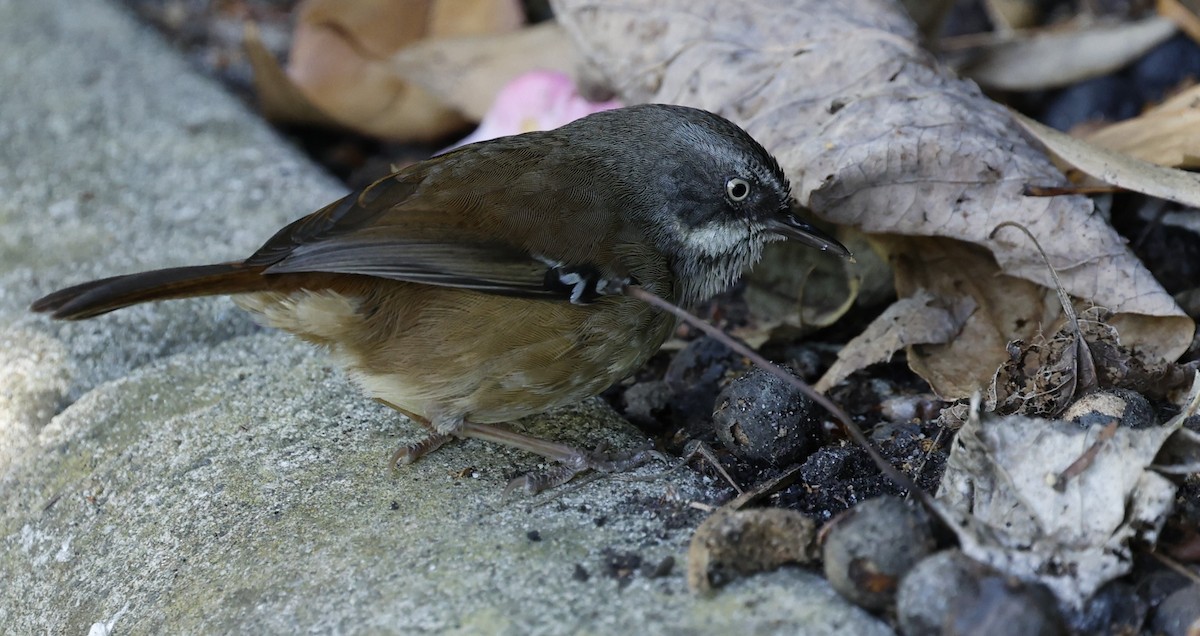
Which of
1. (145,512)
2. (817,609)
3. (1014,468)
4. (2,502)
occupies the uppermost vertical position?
(1014,468)

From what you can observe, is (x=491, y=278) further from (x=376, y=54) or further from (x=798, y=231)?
(x=376, y=54)

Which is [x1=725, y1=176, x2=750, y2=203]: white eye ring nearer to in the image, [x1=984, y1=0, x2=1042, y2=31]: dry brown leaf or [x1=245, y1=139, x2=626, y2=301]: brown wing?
[x1=245, y1=139, x2=626, y2=301]: brown wing

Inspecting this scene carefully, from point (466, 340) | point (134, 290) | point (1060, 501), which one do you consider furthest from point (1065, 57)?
point (134, 290)

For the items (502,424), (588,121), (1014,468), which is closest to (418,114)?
(588,121)

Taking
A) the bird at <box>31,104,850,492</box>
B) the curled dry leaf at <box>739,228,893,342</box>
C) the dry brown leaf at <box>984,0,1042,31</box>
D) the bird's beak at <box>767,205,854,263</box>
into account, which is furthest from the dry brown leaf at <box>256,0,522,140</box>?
the bird's beak at <box>767,205,854,263</box>

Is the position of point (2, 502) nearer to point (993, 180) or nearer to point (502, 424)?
point (502, 424)
